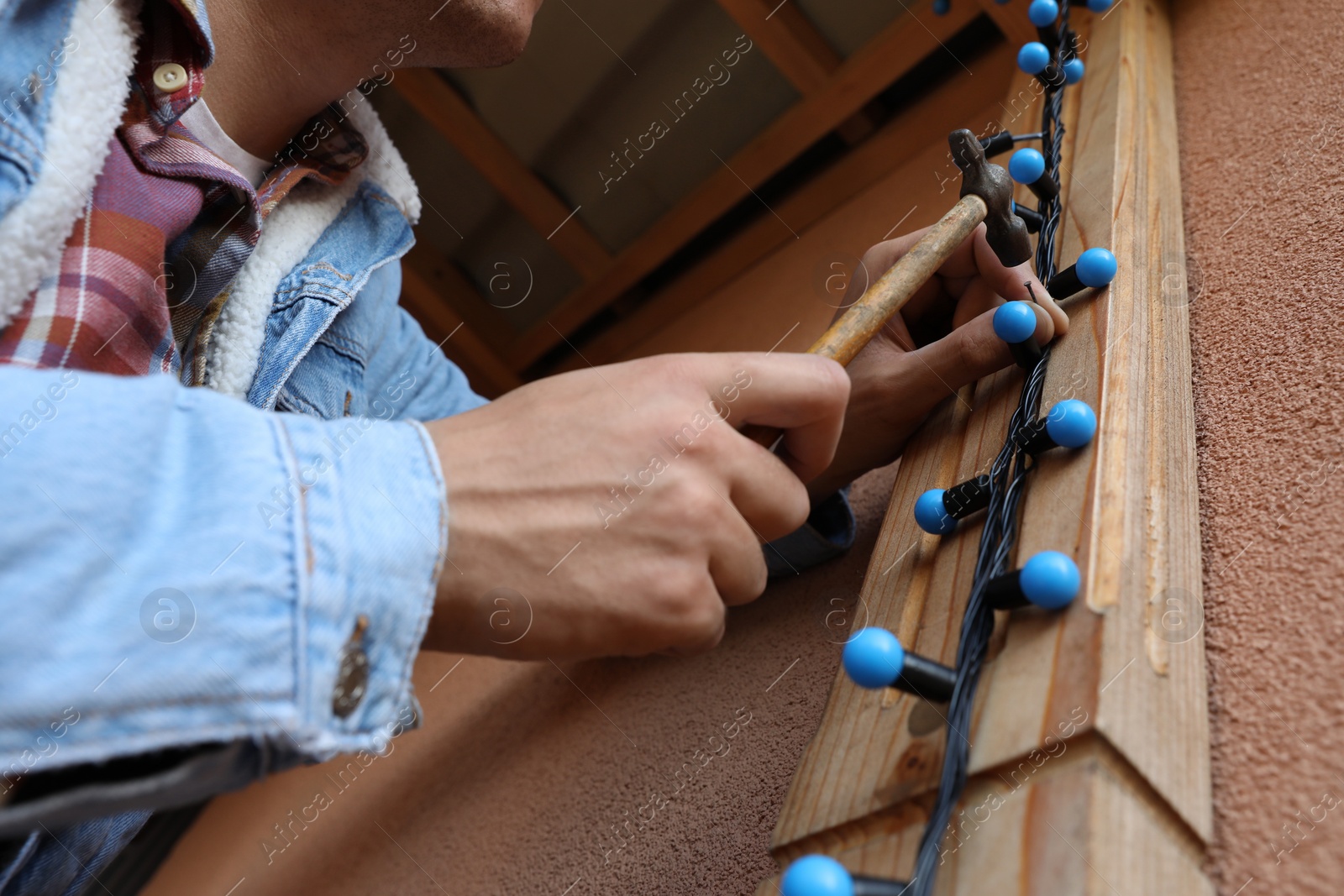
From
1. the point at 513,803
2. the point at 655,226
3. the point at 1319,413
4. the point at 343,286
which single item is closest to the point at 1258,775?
the point at 1319,413

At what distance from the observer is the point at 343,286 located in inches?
39.4

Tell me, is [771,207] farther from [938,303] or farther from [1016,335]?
[1016,335]

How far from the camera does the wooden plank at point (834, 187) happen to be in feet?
4.38

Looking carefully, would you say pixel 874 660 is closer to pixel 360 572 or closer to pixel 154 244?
pixel 360 572

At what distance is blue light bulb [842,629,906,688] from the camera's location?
1.28ft

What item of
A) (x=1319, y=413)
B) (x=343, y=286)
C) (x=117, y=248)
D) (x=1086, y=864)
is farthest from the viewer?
(x=343, y=286)

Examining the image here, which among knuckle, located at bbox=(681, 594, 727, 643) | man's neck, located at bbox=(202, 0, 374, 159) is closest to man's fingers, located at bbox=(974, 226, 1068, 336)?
knuckle, located at bbox=(681, 594, 727, 643)

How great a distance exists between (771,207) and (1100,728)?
1.47 meters

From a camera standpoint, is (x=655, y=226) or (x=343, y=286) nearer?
(x=343, y=286)

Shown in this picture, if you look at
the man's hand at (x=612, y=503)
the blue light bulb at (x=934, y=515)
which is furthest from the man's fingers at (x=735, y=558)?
the blue light bulb at (x=934, y=515)

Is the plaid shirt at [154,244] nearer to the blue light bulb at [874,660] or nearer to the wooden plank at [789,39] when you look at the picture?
the blue light bulb at [874,660]

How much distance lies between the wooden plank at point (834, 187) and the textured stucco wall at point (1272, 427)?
45 cm

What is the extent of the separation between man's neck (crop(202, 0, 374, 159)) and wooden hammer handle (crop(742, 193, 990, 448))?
0.66 metres

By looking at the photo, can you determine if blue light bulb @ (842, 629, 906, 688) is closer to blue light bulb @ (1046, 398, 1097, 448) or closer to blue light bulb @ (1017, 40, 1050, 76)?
blue light bulb @ (1046, 398, 1097, 448)
